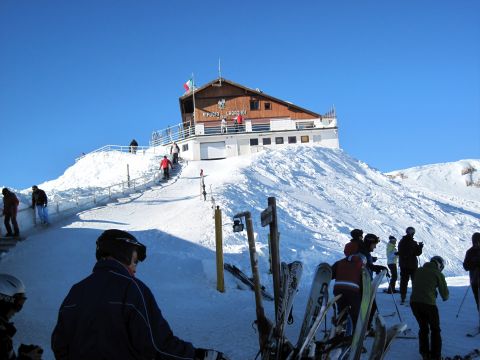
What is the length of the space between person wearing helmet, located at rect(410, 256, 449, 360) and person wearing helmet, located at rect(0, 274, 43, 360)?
519 cm

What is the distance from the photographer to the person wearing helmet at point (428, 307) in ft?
21.9

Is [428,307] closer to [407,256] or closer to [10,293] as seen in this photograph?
[407,256]

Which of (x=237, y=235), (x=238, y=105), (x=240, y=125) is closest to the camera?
(x=237, y=235)

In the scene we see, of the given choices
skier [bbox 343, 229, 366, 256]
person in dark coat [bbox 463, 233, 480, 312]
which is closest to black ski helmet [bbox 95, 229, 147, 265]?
skier [bbox 343, 229, 366, 256]

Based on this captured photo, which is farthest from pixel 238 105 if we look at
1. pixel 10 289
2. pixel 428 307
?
pixel 10 289

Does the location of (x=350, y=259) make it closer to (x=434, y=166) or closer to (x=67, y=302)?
(x=67, y=302)

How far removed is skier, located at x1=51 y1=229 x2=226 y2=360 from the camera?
276 cm

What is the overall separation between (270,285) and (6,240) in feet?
27.0

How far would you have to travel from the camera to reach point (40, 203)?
57.5ft

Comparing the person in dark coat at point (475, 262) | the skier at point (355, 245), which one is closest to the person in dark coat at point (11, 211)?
the skier at point (355, 245)

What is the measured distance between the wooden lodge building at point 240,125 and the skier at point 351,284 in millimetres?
34176

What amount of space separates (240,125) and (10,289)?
132ft

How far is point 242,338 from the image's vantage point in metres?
8.20

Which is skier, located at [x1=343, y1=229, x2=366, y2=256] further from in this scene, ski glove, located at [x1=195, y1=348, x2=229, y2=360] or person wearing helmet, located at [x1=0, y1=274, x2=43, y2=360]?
person wearing helmet, located at [x1=0, y1=274, x2=43, y2=360]
